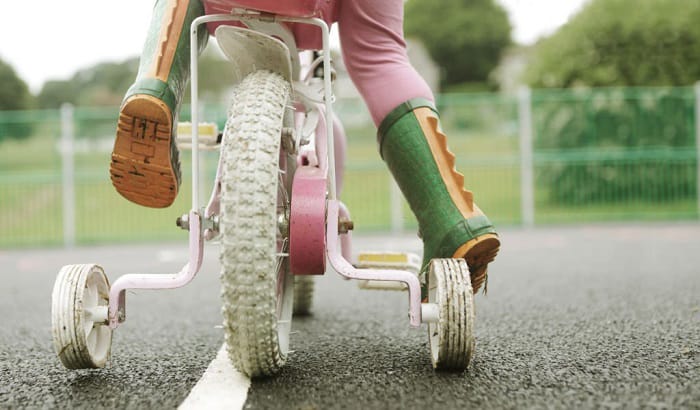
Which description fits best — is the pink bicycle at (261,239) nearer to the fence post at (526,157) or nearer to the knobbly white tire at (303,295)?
the knobbly white tire at (303,295)

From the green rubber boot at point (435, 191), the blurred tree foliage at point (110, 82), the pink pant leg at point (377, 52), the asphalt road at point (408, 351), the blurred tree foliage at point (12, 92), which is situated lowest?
the asphalt road at point (408, 351)

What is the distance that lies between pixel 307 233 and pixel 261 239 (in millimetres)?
198

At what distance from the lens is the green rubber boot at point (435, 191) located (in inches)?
66.6

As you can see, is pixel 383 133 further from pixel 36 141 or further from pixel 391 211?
pixel 36 141

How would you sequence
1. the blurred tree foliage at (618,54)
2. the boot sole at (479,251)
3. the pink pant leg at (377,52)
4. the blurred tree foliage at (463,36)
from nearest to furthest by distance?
the boot sole at (479,251) < the pink pant leg at (377,52) < the blurred tree foliage at (618,54) < the blurred tree foliage at (463,36)

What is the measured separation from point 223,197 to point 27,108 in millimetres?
11382

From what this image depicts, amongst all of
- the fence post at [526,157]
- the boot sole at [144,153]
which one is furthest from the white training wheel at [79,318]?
the fence post at [526,157]

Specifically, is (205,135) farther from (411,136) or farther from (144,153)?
(411,136)

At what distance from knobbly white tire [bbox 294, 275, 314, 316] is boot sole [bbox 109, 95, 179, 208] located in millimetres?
880

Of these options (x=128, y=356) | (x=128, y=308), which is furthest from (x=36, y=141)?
(x=128, y=356)

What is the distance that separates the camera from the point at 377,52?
6.10 feet

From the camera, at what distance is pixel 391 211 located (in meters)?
8.75

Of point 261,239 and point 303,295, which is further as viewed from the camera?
point 303,295

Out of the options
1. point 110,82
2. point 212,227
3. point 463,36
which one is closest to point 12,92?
point 212,227
